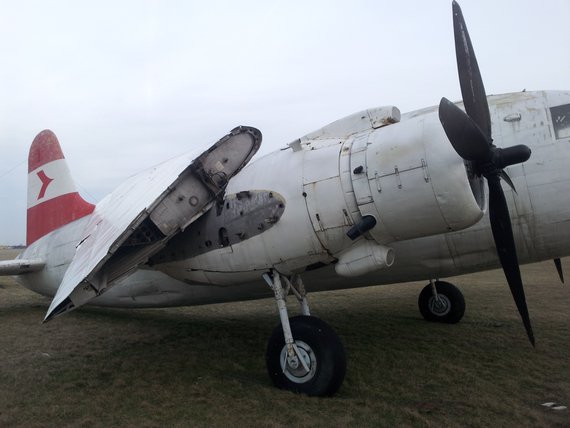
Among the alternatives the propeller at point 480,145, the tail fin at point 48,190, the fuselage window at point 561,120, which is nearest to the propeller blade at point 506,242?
the propeller at point 480,145

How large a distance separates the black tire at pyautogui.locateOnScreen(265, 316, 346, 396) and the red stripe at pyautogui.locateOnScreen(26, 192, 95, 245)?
6151 mm

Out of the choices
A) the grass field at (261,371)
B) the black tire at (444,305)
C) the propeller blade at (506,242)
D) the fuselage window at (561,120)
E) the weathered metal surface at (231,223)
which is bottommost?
the black tire at (444,305)

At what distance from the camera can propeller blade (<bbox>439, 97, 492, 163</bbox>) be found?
13.2 ft

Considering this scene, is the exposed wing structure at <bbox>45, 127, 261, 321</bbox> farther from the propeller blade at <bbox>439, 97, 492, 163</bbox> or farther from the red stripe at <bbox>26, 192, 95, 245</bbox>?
the red stripe at <bbox>26, 192, 95, 245</bbox>

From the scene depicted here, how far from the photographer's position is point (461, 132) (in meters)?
4.04

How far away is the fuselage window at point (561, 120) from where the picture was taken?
16.8 feet

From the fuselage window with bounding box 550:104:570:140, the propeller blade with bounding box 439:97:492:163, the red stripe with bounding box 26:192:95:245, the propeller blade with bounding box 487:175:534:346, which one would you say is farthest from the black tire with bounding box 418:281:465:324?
the red stripe with bounding box 26:192:95:245

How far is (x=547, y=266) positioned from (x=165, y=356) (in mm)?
18074

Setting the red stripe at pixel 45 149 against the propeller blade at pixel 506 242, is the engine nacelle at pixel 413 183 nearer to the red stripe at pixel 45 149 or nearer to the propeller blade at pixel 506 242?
the propeller blade at pixel 506 242

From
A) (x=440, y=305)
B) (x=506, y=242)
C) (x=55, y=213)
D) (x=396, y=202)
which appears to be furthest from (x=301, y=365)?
(x=55, y=213)

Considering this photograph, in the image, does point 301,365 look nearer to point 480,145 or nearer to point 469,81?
point 480,145

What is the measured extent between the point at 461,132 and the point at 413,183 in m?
0.64

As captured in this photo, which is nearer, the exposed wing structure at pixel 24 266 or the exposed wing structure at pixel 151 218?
the exposed wing structure at pixel 151 218

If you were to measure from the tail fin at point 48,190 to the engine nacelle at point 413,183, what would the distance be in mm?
7117
